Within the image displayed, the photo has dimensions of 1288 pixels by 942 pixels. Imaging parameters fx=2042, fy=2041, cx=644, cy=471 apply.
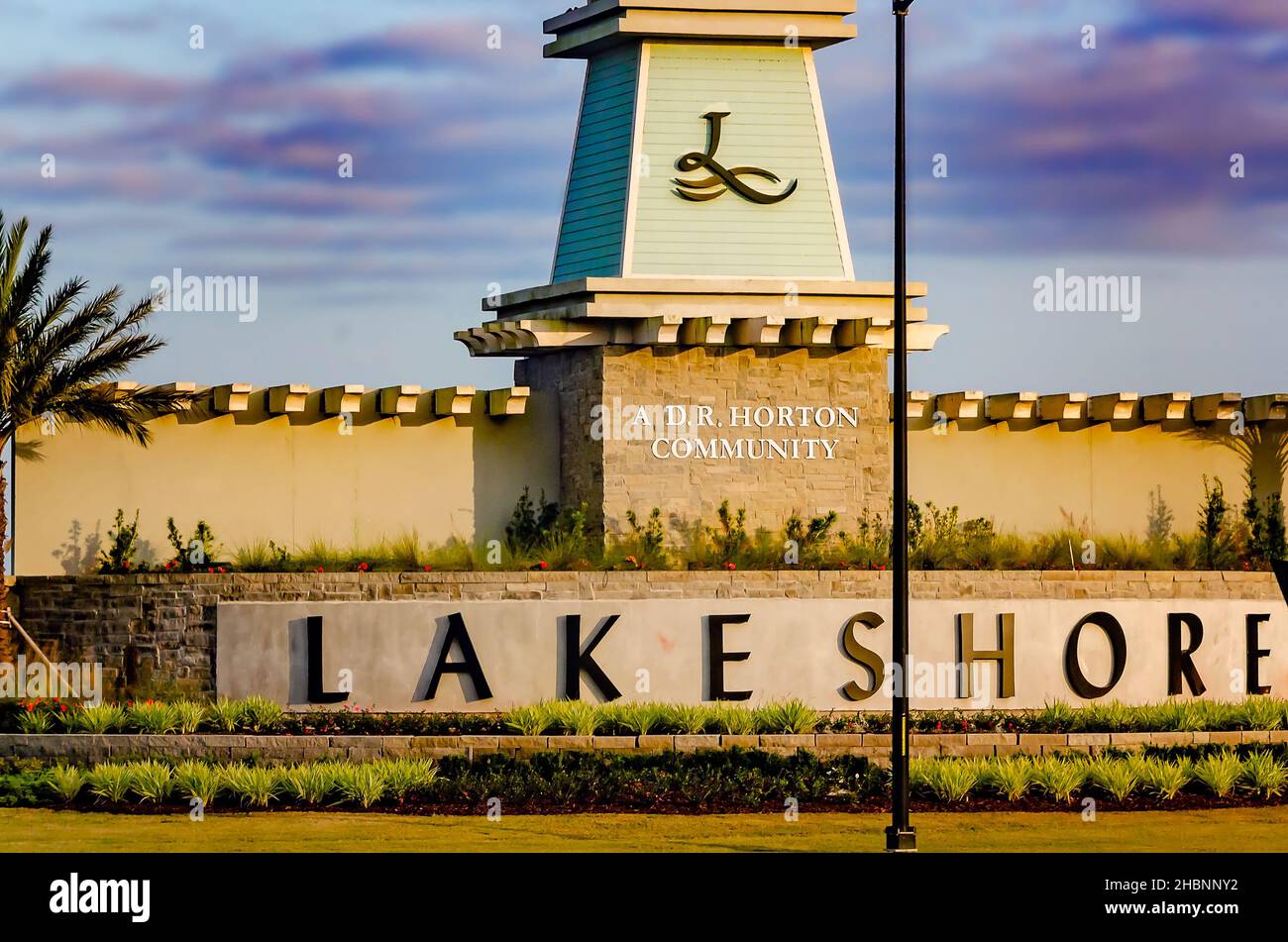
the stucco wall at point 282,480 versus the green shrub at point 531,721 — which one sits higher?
the stucco wall at point 282,480

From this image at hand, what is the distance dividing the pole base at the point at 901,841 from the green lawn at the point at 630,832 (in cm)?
61

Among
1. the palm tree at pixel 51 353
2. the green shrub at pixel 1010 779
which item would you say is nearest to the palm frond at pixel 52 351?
the palm tree at pixel 51 353

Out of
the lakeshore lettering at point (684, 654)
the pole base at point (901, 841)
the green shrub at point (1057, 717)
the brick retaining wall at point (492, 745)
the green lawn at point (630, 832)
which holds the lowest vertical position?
the green lawn at point (630, 832)

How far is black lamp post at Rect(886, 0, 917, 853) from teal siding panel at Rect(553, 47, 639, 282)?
12.2 m

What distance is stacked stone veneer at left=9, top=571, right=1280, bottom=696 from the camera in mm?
31312

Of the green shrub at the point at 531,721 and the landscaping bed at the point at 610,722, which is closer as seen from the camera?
the landscaping bed at the point at 610,722

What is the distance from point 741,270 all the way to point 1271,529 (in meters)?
11.4

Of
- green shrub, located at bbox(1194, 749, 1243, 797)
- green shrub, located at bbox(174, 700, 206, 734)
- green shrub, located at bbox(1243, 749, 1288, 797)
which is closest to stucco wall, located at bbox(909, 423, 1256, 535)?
green shrub, located at bbox(1194, 749, 1243, 797)

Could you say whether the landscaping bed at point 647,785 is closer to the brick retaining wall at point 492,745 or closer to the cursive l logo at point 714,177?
the brick retaining wall at point 492,745

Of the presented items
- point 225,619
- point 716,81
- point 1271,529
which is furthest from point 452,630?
point 1271,529

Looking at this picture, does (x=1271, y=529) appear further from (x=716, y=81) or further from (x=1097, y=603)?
(x=716, y=81)

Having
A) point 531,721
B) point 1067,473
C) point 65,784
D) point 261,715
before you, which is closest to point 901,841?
point 531,721

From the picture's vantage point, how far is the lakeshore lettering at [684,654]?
31.0 meters

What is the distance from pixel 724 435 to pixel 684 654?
4.59 meters
